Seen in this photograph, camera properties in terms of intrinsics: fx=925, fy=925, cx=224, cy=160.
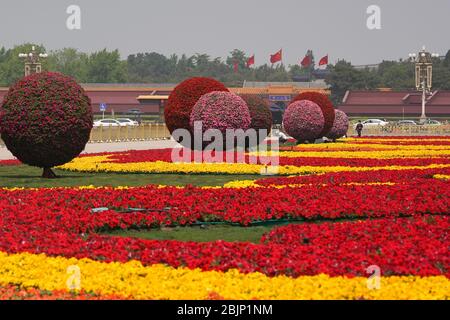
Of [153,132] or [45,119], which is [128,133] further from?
[45,119]

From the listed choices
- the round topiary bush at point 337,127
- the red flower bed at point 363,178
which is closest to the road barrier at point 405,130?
the round topiary bush at point 337,127

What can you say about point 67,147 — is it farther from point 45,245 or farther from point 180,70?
point 180,70

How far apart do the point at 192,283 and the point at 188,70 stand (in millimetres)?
126053

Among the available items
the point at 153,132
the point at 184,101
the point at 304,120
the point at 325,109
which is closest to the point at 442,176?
the point at 184,101

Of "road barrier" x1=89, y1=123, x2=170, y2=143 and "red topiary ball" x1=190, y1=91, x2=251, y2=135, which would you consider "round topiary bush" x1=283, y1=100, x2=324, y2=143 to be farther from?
"road barrier" x1=89, y1=123, x2=170, y2=143

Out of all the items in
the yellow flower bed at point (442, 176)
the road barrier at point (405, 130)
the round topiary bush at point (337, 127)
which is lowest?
the road barrier at point (405, 130)

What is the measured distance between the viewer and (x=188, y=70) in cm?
13212

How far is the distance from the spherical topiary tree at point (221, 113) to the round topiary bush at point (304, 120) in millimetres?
7543

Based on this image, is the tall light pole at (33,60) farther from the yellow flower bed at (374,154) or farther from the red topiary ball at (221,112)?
the yellow flower bed at (374,154)

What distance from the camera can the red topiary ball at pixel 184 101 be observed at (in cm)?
2669

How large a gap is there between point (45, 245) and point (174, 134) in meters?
18.6

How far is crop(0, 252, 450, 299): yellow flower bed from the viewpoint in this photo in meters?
6.54

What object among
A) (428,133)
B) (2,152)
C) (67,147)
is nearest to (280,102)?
(428,133)
